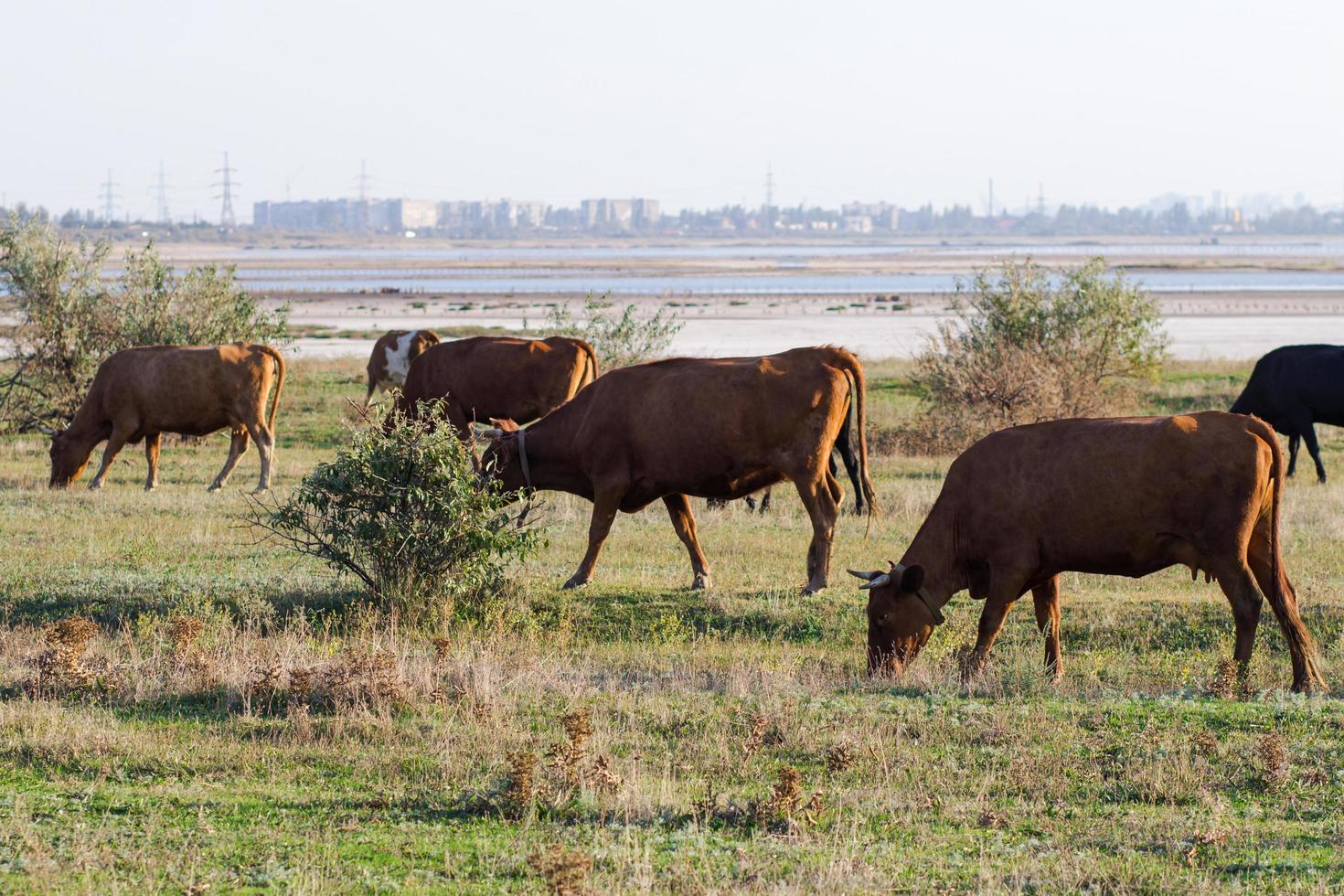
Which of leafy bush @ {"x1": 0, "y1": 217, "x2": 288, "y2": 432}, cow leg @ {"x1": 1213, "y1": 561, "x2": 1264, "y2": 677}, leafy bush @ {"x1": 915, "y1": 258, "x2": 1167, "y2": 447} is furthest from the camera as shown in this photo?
leafy bush @ {"x1": 0, "y1": 217, "x2": 288, "y2": 432}

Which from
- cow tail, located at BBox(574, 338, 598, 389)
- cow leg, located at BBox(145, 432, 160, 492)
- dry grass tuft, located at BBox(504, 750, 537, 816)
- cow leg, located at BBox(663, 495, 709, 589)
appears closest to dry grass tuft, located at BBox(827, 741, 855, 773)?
dry grass tuft, located at BBox(504, 750, 537, 816)

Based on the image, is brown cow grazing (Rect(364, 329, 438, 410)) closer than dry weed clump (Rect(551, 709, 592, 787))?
No

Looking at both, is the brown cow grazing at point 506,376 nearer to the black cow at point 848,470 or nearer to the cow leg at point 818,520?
the black cow at point 848,470

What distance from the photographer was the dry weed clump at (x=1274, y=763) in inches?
303

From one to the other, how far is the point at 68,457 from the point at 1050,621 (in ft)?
45.7

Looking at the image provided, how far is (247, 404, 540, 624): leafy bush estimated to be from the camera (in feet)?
40.4

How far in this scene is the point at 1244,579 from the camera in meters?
9.79

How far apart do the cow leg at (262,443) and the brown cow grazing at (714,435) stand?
6.56 meters

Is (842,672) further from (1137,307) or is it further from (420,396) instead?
(1137,307)

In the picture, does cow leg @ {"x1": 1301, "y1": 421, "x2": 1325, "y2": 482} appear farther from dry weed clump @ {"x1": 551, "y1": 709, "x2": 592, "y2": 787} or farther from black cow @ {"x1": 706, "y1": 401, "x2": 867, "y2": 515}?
dry weed clump @ {"x1": 551, "y1": 709, "x2": 592, "y2": 787}

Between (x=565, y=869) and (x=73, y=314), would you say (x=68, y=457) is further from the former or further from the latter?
(x=565, y=869)

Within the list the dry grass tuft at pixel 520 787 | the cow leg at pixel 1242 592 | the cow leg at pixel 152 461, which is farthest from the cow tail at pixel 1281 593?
the cow leg at pixel 152 461

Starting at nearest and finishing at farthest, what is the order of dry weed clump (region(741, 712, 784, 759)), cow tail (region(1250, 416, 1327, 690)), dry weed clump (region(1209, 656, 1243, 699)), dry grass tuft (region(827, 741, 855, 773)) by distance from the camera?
dry grass tuft (region(827, 741, 855, 773)) → dry weed clump (region(741, 712, 784, 759)) → dry weed clump (region(1209, 656, 1243, 699)) → cow tail (region(1250, 416, 1327, 690))

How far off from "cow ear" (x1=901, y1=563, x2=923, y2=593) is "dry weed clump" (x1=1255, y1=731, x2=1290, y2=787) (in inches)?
115
